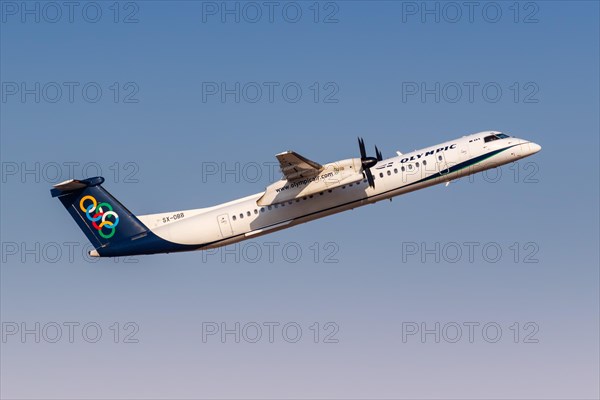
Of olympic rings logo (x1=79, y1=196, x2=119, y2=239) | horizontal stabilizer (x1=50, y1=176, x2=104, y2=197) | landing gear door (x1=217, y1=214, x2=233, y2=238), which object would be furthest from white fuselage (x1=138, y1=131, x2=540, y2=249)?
horizontal stabilizer (x1=50, y1=176, x2=104, y2=197)

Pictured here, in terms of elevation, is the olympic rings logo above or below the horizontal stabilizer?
below

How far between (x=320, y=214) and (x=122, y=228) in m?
11.5

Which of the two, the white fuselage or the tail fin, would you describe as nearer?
the white fuselage

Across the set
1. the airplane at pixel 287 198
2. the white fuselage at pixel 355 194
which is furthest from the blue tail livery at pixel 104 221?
the white fuselage at pixel 355 194

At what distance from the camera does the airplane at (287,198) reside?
54719mm

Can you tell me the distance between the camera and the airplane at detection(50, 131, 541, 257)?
54.7m

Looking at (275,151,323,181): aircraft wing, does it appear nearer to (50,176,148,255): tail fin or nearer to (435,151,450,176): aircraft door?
(435,151,450,176): aircraft door

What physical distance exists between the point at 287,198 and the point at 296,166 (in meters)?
2.13

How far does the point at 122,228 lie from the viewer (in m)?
58.2

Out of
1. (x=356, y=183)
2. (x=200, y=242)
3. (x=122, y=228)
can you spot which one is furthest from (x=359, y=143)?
(x=122, y=228)

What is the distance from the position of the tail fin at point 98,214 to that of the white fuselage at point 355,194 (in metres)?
1.76

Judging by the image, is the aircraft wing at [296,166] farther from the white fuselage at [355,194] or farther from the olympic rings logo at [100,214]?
the olympic rings logo at [100,214]

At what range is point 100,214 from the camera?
5859 centimetres

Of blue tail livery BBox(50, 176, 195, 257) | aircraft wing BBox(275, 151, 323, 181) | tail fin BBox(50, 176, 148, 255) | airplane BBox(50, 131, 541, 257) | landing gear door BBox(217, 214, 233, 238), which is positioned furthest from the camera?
tail fin BBox(50, 176, 148, 255)
